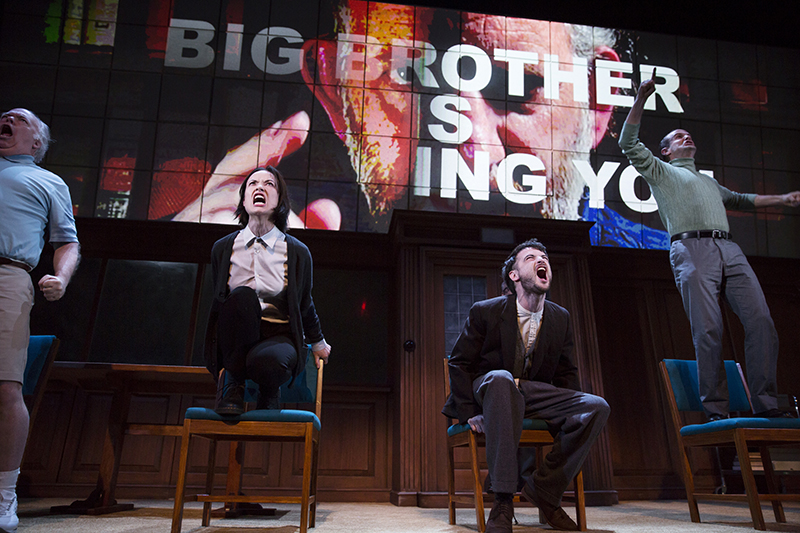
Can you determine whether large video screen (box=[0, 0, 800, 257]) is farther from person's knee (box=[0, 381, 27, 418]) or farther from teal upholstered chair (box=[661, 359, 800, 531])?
person's knee (box=[0, 381, 27, 418])

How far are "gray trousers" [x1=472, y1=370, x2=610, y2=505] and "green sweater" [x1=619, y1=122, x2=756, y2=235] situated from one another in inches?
51.5

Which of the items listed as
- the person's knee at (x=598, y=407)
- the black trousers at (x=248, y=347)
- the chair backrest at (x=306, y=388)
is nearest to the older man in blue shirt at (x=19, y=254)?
the black trousers at (x=248, y=347)

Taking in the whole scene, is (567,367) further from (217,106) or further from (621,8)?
(621,8)

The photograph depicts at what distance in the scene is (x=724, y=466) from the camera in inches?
181

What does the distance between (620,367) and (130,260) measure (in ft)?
13.2

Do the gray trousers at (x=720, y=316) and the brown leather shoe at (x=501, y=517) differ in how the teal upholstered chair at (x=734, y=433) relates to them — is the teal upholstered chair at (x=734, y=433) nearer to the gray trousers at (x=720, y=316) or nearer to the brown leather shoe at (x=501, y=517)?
the gray trousers at (x=720, y=316)

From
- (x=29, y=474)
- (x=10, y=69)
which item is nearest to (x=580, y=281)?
(x=29, y=474)

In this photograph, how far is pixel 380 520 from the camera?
3.00m

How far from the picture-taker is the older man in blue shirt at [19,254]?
2.04m

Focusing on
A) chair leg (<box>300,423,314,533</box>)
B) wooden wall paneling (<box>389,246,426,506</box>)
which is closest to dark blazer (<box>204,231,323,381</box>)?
chair leg (<box>300,423,314,533</box>)

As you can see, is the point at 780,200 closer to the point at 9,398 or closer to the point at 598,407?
the point at 598,407

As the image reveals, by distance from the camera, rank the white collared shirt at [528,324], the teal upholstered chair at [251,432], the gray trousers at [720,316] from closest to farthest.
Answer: the teal upholstered chair at [251,432] → the white collared shirt at [528,324] → the gray trousers at [720,316]

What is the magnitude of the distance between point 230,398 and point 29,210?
3.33 feet

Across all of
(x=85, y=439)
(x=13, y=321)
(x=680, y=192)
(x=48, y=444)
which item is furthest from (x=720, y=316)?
(x=48, y=444)
